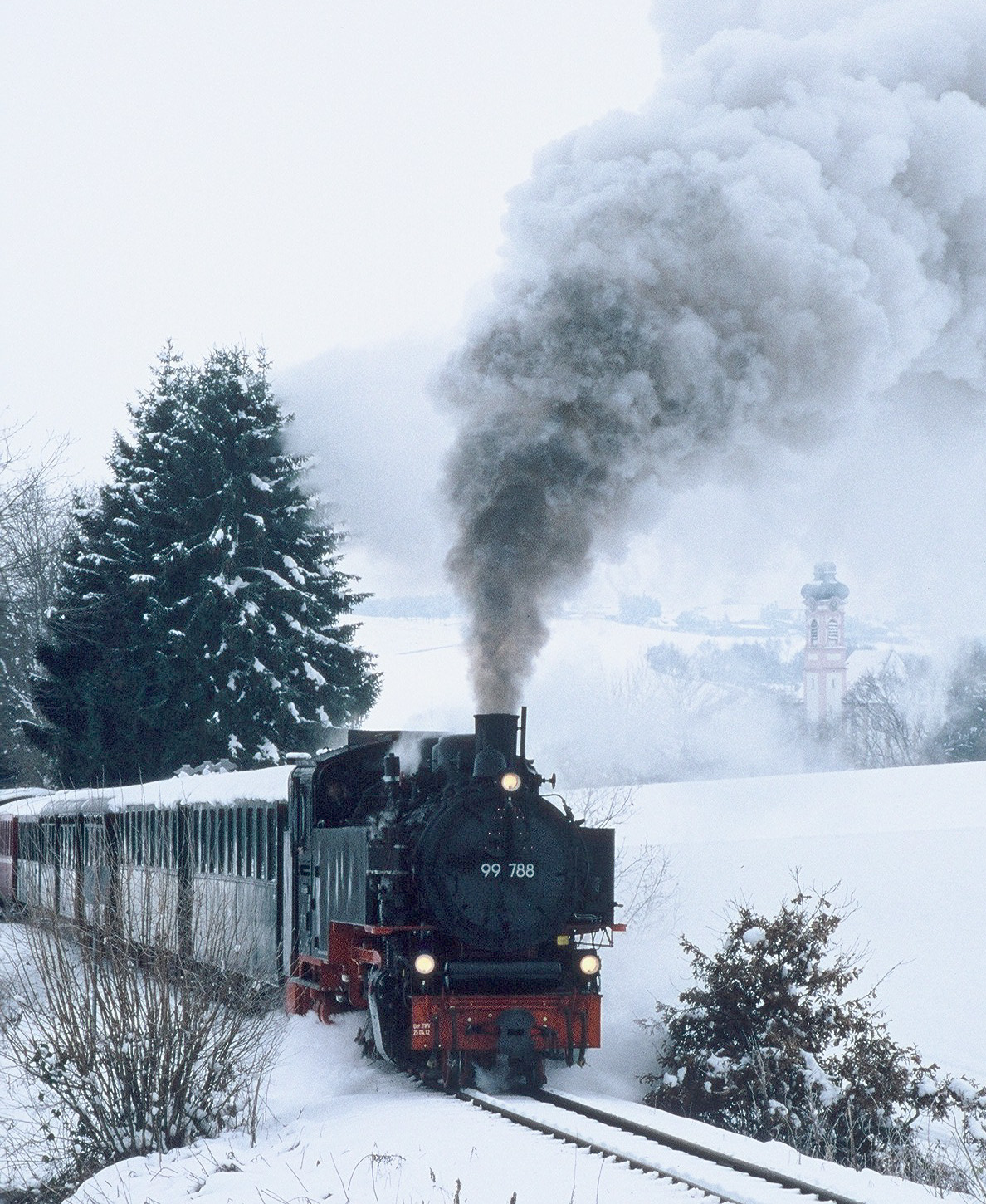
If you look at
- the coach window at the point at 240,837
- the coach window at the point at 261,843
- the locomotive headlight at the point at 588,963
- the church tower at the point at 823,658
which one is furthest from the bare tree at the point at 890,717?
the locomotive headlight at the point at 588,963

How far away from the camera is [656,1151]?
767 cm

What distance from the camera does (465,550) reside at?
1327cm

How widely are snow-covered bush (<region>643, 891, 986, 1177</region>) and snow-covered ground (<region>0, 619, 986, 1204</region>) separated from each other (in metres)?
0.71

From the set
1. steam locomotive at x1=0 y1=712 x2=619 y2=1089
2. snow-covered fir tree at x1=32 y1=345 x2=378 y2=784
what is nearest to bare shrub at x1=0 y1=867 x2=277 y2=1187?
steam locomotive at x1=0 y1=712 x2=619 y2=1089

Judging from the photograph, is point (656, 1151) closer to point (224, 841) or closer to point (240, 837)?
point (240, 837)

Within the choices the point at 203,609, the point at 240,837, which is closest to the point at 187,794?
the point at 240,837

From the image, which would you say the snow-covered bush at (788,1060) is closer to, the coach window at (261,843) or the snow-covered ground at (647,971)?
the snow-covered ground at (647,971)

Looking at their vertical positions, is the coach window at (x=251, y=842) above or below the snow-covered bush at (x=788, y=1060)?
above

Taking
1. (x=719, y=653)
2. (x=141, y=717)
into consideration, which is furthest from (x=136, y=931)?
(x=719, y=653)

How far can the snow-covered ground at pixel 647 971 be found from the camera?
7.33m

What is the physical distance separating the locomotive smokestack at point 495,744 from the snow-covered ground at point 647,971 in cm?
216

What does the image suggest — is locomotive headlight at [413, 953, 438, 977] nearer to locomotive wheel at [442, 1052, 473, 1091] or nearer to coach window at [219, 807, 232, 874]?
locomotive wheel at [442, 1052, 473, 1091]

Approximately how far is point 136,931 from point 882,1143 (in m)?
6.15

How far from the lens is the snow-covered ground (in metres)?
7.33
